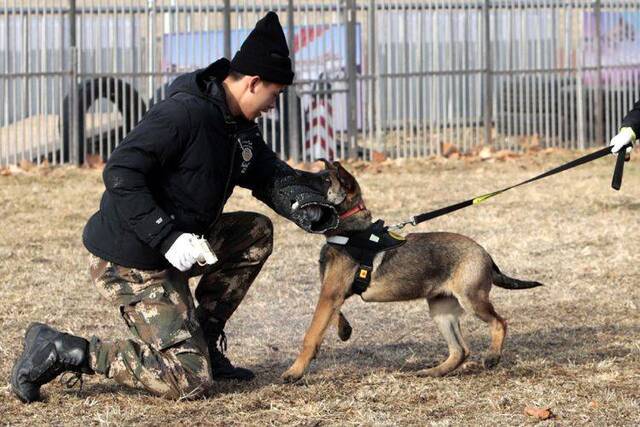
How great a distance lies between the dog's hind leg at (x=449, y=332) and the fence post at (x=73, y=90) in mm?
10025

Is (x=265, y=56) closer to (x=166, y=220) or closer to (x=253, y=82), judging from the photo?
(x=253, y=82)

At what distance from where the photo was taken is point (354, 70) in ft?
53.7

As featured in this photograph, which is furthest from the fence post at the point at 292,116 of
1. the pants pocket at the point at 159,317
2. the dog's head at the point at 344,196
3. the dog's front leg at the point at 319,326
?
the pants pocket at the point at 159,317

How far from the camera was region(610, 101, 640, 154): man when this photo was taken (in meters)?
6.46

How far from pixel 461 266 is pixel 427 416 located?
3.97ft

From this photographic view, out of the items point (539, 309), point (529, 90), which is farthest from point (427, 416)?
point (529, 90)

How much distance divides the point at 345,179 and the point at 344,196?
0.32 ft

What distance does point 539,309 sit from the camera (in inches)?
318

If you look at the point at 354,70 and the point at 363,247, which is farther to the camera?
the point at 354,70

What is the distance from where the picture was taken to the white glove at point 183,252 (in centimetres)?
523

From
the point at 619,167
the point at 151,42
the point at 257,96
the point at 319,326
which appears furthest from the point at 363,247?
the point at 151,42

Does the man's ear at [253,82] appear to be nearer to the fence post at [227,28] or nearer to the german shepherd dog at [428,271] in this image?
the german shepherd dog at [428,271]

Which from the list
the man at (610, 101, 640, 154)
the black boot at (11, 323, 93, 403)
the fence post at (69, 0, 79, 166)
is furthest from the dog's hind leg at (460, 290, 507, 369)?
the fence post at (69, 0, 79, 166)

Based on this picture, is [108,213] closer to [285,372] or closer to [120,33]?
→ [285,372]
